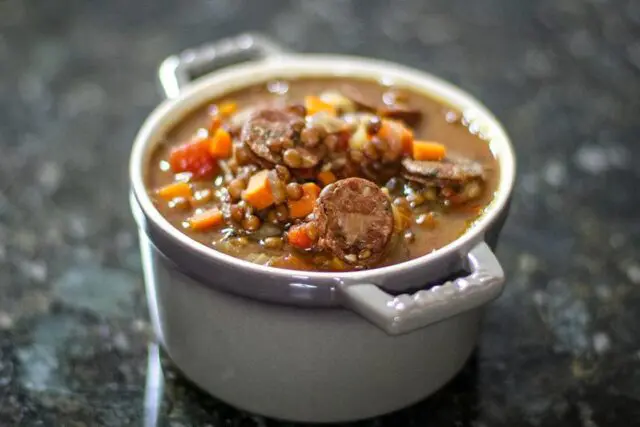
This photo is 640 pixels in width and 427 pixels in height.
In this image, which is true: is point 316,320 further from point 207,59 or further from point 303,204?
point 207,59

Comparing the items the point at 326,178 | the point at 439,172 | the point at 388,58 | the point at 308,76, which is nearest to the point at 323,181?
the point at 326,178

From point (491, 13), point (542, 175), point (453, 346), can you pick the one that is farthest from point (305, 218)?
point (491, 13)

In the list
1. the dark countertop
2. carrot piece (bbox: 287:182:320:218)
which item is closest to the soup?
carrot piece (bbox: 287:182:320:218)

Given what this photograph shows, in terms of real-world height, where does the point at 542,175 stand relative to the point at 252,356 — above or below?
below

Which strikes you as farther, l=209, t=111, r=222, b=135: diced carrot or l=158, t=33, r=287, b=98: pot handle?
l=158, t=33, r=287, b=98: pot handle

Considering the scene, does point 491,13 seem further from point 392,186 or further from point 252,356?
point 252,356

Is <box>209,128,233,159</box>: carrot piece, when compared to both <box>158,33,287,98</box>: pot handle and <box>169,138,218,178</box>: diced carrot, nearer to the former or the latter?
<box>169,138,218,178</box>: diced carrot
